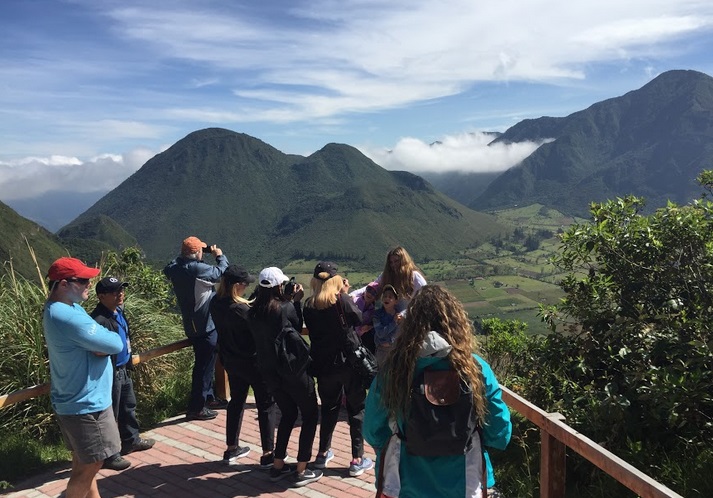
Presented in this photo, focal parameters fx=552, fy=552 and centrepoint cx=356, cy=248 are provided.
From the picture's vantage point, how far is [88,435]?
3.56 m

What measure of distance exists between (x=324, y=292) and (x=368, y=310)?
3.39 feet

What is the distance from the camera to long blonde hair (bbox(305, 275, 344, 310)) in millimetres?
4133

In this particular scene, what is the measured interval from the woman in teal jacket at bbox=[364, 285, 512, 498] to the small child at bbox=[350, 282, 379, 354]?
2.23 meters

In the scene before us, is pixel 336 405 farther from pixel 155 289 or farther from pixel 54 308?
pixel 155 289

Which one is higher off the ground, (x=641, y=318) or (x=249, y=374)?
(x=641, y=318)

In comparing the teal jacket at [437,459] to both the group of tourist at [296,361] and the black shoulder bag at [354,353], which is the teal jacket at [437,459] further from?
the black shoulder bag at [354,353]

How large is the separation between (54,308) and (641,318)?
4176 millimetres

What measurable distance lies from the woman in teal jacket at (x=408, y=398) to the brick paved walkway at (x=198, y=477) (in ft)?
6.12

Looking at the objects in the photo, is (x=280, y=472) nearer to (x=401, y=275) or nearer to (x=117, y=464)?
(x=117, y=464)

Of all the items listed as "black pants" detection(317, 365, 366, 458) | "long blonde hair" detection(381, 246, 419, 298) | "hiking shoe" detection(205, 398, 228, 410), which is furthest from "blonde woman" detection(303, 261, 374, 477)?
"hiking shoe" detection(205, 398, 228, 410)

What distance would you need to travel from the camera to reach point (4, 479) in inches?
181

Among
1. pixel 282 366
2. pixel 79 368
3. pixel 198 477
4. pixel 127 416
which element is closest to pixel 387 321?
pixel 282 366

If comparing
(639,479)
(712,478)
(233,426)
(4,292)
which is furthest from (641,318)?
(4,292)

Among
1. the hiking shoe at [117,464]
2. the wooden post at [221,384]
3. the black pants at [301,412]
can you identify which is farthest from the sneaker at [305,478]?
the wooden post at [221,384]
